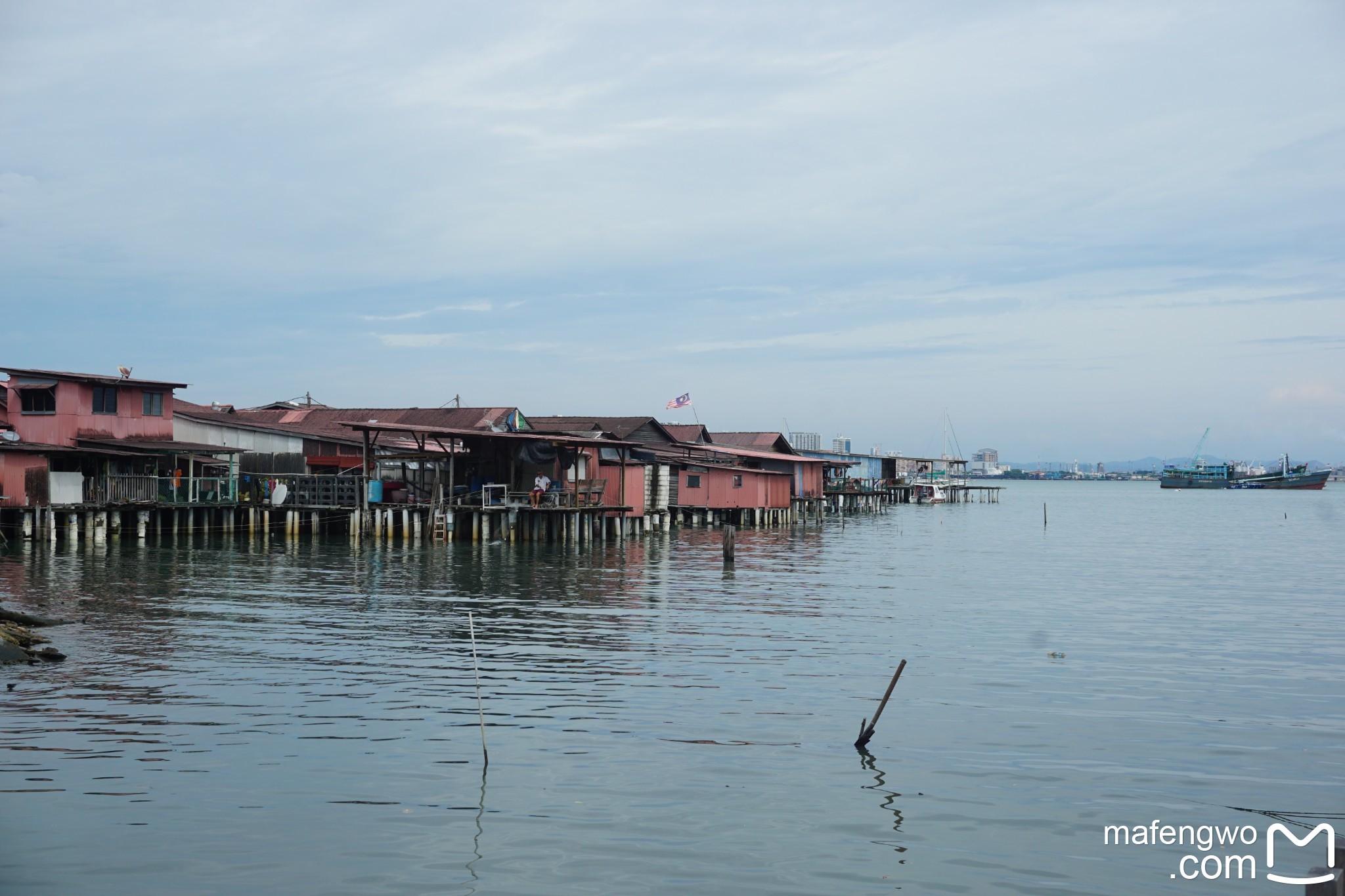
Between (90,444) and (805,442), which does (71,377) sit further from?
(805,442)

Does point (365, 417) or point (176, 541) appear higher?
point (365, 417)

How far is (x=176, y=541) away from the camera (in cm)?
4159

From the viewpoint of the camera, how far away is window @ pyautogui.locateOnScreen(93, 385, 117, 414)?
41.8 meters

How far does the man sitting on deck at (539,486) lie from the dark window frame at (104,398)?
16654 millimetres

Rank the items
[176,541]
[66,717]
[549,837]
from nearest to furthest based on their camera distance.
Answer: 1. [549,837]
2. [66,717]
3. [176,541]

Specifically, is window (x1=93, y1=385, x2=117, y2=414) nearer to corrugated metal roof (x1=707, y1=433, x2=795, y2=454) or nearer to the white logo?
the white logo

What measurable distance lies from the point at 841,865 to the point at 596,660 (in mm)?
9451

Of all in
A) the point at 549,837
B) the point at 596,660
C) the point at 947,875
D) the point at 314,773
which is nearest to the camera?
the point at 947,875

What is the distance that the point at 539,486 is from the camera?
4578cm

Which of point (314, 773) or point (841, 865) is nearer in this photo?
point (841, 865)

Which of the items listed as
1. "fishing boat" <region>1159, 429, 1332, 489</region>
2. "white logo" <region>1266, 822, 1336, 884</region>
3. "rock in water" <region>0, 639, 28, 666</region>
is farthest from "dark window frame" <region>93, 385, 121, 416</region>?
"fishing boat" <region>1159, 429, 1332, 489</region>

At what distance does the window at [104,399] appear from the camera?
4178 centimetres

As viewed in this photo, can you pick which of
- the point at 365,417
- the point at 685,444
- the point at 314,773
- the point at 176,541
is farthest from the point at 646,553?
the point at 314,773

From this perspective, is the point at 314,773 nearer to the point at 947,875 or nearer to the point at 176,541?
the point at 947,875
